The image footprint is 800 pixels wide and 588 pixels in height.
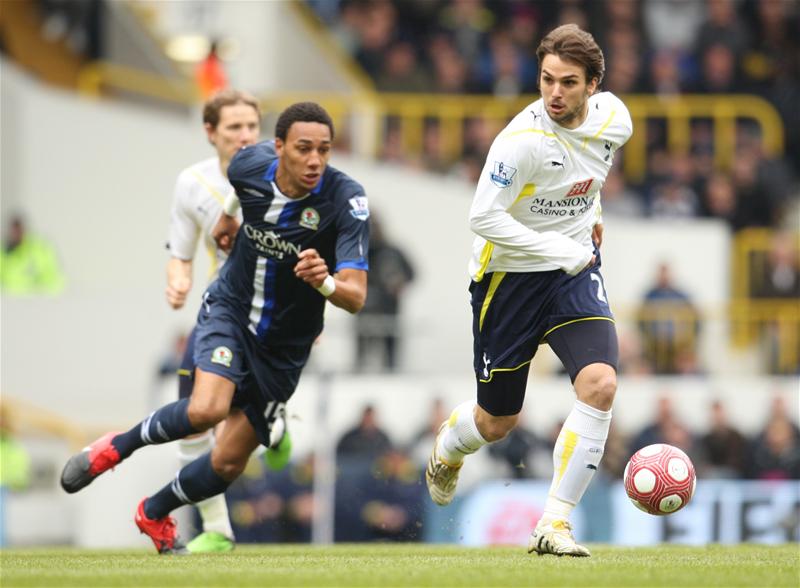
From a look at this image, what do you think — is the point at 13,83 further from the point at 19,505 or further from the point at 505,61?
the point at 505,61

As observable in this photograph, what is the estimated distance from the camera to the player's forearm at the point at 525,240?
28.1 feet

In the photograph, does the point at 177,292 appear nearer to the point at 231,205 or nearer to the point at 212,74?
the point at 231,205

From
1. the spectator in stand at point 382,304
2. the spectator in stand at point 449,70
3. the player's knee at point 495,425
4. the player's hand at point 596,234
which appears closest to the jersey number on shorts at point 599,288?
the player's hand at point 596,234

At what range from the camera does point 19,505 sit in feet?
57.9

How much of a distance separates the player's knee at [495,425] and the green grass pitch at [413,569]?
2.18ft

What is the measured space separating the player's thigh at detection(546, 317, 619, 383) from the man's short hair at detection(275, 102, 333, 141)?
5.55 ft

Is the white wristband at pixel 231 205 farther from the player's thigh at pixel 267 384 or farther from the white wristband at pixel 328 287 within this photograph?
the white wristband at pixel 328 287

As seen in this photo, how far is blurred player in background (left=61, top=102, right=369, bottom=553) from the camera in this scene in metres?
Answer: 9.08

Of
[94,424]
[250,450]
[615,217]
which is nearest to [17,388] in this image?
[94,424]

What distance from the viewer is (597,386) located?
27.8ft

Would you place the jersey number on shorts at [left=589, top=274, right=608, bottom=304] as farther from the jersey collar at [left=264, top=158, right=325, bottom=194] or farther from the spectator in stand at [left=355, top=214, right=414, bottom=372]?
the spectator in stand at [left=355, top=214, right=414, bottom=372]

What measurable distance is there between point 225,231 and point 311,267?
148 centimetres

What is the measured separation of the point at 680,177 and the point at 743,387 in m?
4.22

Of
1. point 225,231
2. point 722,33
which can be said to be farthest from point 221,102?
point 722,33
